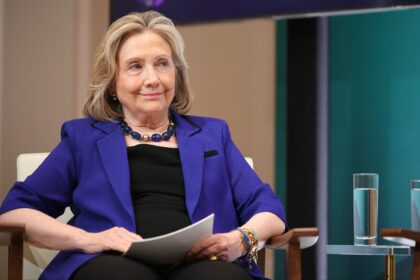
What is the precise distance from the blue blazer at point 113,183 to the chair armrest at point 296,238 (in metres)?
0.10

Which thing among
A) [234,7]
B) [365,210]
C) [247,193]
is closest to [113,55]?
[247,193]

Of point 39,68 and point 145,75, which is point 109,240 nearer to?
point 145,75

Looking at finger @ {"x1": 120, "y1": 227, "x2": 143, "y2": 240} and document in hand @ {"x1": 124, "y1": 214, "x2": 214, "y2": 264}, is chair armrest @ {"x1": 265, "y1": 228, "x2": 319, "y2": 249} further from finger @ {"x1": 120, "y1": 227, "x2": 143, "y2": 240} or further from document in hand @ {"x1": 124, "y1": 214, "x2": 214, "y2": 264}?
finger @ {"x1": 120, "y1": 227, "x2": 143, "y2": 240}

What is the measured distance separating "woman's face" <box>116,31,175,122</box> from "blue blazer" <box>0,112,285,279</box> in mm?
110

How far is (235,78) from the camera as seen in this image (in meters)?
4.34

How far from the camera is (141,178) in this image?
2438 mm

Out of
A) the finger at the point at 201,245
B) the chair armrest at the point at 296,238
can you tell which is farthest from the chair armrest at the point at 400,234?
the finger at the point at 201,245

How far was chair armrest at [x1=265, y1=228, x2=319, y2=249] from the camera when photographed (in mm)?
2277

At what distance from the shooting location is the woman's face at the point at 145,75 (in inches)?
100.0

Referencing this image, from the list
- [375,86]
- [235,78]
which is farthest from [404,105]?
[235,78]

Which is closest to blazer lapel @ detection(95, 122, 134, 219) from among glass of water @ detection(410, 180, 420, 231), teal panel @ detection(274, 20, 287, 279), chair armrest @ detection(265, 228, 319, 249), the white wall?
chair armrest @ detection(265, 228, 319, 249)

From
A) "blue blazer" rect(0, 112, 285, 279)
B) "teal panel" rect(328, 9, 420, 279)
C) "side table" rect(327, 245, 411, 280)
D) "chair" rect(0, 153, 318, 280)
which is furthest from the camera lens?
"teal panel" rect(328, 9, 420, 279)

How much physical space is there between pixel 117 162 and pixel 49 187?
9.1 inches

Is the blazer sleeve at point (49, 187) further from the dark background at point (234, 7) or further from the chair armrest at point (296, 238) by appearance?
the dark background at point (234, 7)
